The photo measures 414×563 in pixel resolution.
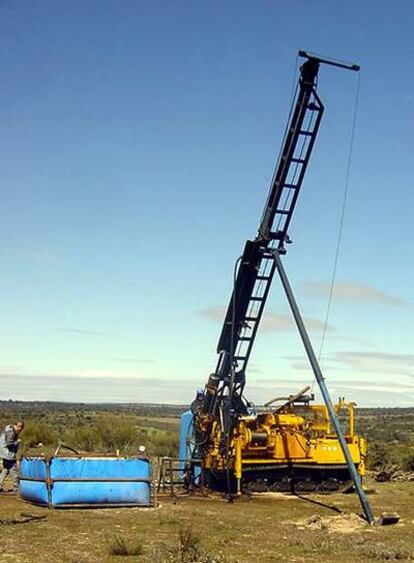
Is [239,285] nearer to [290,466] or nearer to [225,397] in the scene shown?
[225,397]

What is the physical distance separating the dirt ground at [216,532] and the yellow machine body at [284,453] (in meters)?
1.26

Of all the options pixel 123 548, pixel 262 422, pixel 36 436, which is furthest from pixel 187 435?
pixel 36 436

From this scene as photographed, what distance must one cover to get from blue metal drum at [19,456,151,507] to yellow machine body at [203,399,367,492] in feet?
11.3

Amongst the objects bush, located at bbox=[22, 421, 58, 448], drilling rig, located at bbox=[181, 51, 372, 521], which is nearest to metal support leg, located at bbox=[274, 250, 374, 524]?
drilling rig, located at bbox=[181, 51, 372, 521]

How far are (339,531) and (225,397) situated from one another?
6.96m

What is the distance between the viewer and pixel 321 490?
23766 millimetres

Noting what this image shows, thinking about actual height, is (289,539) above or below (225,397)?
below

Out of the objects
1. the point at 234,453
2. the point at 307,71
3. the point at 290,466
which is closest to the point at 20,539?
the point at 234,453

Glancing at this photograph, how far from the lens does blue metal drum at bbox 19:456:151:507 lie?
18719mm

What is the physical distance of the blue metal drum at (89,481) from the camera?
18719 mm

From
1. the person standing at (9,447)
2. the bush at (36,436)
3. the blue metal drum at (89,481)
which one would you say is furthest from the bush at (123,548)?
the bush at (36,436)

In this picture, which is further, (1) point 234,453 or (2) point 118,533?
(1) point 234,453

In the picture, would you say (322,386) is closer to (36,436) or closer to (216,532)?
(216,532)

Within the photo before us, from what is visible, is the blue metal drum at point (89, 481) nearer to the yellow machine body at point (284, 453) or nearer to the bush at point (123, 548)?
the yellow machine body at point (284, 453)
